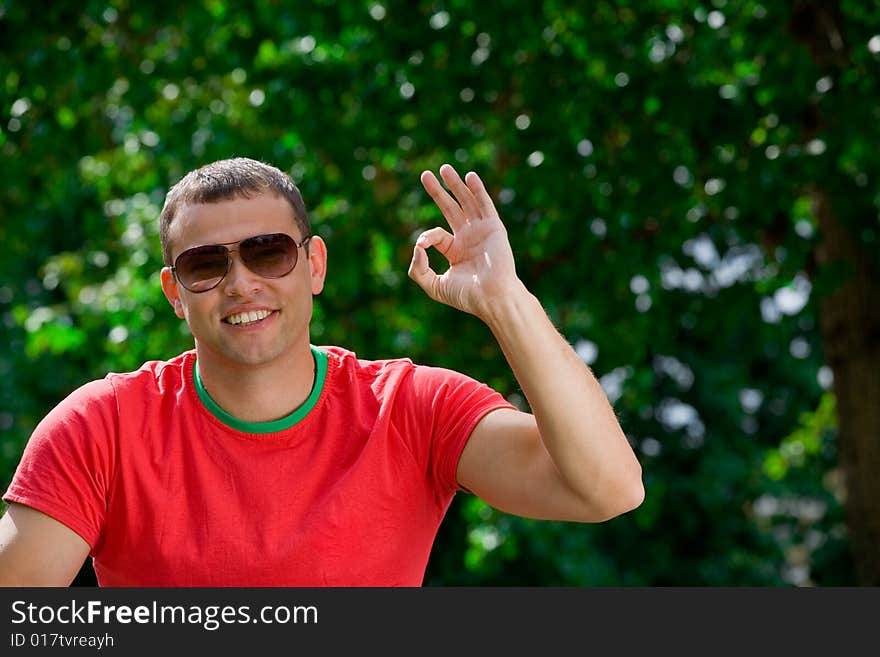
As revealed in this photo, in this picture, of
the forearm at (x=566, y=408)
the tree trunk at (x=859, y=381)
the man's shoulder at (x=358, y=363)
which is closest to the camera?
the forearm at (x=566, y=408)

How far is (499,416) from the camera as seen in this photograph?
7.65ft

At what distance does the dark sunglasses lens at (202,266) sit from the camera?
2.37 meters

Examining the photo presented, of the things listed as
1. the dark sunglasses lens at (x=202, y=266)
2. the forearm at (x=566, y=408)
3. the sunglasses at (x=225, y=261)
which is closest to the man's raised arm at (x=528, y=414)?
the forearm at (x=566, y=408)

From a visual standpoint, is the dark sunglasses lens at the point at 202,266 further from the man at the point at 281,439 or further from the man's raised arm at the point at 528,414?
the man's raised arm at the point at 528,414

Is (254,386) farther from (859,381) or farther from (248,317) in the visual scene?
(859,381)

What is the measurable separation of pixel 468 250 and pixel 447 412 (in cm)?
31

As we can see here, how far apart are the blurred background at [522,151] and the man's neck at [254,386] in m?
3.82

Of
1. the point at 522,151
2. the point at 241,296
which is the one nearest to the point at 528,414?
the point at 241,296

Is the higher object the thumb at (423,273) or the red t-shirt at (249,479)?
the thumb at (423,273)

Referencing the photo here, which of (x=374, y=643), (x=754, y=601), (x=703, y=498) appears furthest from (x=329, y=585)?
(x=703, y=498)

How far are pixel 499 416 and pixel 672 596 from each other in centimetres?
45

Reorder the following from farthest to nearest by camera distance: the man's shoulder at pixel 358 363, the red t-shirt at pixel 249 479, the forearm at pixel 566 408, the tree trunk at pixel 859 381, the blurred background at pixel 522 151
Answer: the tree trunk at pixel 859 381
the blurred background at pixel 522 151
the man's shoulder at pixel 358 363
the red t-shirt at pixel 249 479
the forearm at pixel 566 408

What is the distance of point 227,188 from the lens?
7.94 ft

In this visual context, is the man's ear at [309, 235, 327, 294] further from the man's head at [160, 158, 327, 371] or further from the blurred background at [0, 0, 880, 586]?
the blurred background at [0, 0, 880, 586]
